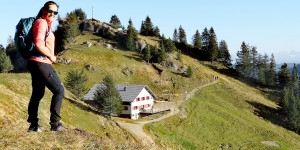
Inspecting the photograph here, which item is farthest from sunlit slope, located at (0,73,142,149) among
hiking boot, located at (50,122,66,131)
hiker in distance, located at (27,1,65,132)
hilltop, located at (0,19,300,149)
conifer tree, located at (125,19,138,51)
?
conifer tree, located at (125,19,138,51)

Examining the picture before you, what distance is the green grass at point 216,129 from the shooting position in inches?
1613

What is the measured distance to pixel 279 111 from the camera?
3051 inches

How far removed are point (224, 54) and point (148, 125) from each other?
93455 millimetres

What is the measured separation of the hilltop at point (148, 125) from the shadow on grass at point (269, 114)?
476mm

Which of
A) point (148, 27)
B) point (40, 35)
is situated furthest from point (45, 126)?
point (148, 27)

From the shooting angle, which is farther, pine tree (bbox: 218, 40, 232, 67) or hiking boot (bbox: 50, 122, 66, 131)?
pine tree (bbox: 218, 40, 232, 67)

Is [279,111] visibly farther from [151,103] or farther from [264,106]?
[151,103]

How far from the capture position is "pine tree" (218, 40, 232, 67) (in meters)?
120

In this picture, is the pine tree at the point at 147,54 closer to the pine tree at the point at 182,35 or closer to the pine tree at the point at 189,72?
the pine tree at the point at 189,72

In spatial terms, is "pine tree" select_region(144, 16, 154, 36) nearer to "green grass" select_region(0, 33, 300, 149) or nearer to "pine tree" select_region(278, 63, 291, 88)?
"green grass" select_region(0, 33, 300, 149)

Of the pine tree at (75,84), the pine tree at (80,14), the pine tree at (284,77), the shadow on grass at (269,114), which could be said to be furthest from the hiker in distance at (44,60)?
the pine tree at (80,14)

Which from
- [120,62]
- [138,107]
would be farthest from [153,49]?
[138,107]

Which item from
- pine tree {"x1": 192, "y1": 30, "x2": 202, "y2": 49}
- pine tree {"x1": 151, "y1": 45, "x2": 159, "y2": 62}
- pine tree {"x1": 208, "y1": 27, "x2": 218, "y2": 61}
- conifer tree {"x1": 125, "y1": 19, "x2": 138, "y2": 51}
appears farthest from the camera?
pine tree {"x1": 192, "y1": 30, "x2": 202, "y2": 49}

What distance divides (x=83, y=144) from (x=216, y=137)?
43.9m
